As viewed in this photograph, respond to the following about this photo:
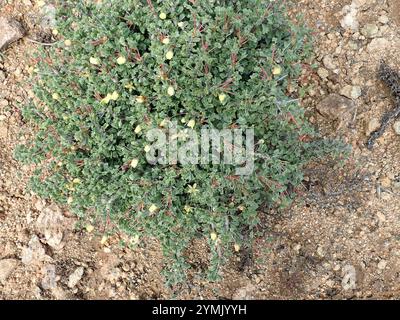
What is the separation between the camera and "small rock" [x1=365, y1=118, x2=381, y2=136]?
3.84m

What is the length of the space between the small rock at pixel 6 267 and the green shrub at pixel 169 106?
883 millimetres

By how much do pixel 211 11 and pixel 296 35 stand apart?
605mm

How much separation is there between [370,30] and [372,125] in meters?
0.84

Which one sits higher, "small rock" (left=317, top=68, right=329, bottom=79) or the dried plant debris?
"small rock" (left=317, top=68, right=329, bottom=79)

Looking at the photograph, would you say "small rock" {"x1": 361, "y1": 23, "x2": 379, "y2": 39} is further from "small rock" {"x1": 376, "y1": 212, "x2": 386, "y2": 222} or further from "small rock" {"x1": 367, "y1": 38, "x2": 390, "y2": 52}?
A: "small rock" {"x1": 376, "y1": 212, "x2": 386, "y2": 222}

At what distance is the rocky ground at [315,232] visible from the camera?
3650mm

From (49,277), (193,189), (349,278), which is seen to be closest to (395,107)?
(349,278)

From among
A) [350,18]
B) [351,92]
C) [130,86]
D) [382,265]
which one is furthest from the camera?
[350,18]

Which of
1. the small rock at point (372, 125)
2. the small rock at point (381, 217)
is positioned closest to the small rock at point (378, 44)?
the small rock at point (372, 125)

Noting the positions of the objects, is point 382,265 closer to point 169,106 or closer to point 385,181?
point 385,181

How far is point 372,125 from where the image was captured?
3.84m

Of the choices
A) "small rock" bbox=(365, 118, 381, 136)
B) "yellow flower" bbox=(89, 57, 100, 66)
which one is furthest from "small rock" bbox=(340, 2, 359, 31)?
"yellow flower" bbox=(89, 57, 100, 66)

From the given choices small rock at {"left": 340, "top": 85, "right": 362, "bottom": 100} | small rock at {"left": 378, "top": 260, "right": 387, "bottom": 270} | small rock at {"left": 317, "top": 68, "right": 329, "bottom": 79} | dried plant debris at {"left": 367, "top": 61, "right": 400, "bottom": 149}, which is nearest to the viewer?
small rock at {"left": 378, "top": 260, "right": 387, "bottom": 270}

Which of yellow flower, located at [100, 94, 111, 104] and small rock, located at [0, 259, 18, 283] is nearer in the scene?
yellow flower, located at [100, 94, 111, 104]
